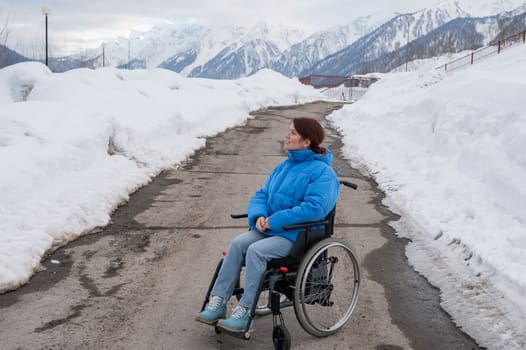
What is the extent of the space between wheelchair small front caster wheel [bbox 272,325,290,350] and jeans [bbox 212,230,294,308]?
27cm

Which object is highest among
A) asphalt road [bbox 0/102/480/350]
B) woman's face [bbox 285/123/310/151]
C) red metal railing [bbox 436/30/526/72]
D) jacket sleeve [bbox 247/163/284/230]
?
red metal railing [bbox 436/30/526/72]

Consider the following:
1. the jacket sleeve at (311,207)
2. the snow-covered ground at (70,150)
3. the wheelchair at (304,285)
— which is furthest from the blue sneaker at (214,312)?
the snow-covered ground at (70,150)

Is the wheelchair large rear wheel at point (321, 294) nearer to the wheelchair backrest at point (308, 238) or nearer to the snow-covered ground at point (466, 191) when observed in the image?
the wheelchair backrest at point (308, 238)

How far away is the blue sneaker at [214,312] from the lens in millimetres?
4328

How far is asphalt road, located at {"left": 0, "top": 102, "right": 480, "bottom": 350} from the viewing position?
4418mm

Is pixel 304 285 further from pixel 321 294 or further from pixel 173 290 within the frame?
pixel 173 290

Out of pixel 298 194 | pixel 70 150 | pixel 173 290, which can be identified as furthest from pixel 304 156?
pixel 70 150

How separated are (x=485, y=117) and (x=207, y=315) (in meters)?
7.74

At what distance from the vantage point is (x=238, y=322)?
4199 mm

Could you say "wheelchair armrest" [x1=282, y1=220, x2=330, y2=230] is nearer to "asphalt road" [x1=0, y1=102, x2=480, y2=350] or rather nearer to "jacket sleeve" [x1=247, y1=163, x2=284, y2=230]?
"jacket sleeve" [x1=247, y1=163, x2=284, y2=230]

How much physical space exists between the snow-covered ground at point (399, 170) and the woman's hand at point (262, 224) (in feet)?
6.16

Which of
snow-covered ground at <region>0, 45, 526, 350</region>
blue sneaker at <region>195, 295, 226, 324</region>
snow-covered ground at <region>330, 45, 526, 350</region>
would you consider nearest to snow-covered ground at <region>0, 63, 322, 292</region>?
snow-covered ground at <region>0, 45, 526, 350</region>

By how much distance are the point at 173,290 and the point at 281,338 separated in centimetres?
155

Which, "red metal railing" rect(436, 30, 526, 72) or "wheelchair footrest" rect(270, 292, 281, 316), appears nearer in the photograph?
"wheelchair footrest" rect(270, 292, 281, 316)
